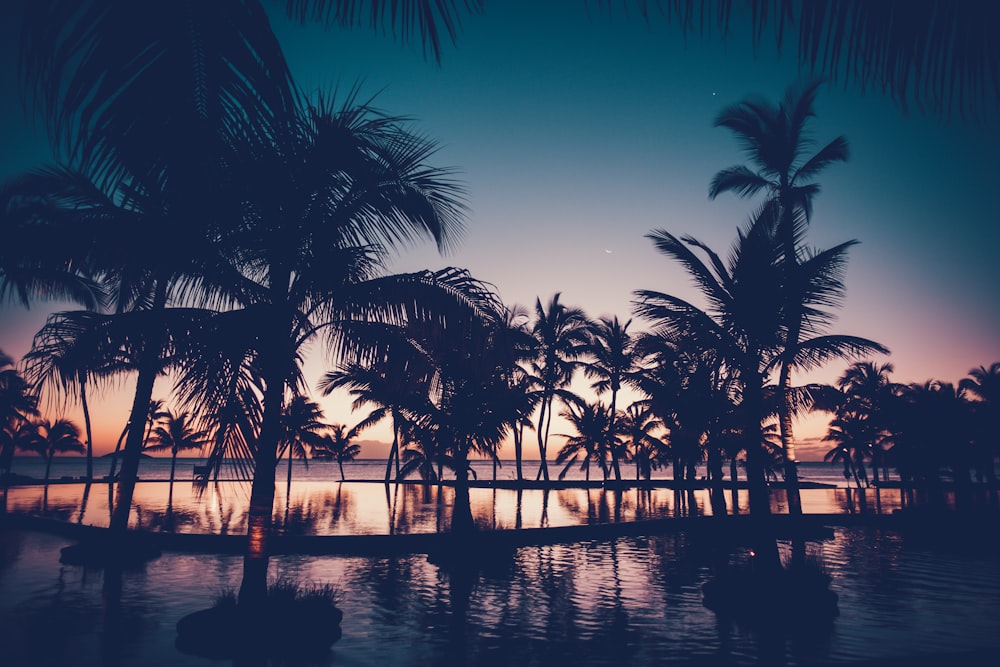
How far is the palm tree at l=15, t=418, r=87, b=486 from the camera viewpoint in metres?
51.7

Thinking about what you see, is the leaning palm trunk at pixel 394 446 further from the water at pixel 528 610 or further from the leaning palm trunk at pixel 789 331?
the leaning palm trunk at pixel 789 331

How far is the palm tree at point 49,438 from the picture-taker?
5169 cm

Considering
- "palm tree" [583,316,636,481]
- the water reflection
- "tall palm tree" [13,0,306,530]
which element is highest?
"palm tree" [583,316,636,481]

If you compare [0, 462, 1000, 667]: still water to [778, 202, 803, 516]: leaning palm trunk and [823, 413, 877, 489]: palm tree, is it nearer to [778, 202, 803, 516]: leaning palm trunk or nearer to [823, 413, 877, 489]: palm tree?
[778, 202, 803, 516]: leaning palm trunk

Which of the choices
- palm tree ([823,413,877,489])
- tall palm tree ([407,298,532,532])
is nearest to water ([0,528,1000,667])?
tall palm tree ([407,298,532,532])

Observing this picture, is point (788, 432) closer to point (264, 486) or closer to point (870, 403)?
point (264, 486)

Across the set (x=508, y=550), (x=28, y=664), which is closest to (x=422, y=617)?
(x=28, y=664)

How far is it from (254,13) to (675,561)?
14994mm

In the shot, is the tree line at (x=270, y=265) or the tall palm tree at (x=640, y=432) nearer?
the tree line at (x=270, y=265)

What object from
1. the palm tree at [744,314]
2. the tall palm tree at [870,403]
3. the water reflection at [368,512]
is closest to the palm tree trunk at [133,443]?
the water reflection at [368,512]

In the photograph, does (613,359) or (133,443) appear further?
(613,359)

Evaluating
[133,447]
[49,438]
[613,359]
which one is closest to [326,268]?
[133,447]

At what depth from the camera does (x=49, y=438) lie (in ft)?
177

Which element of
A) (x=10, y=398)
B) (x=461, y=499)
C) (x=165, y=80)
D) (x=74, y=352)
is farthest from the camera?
(x=10, y=398)
